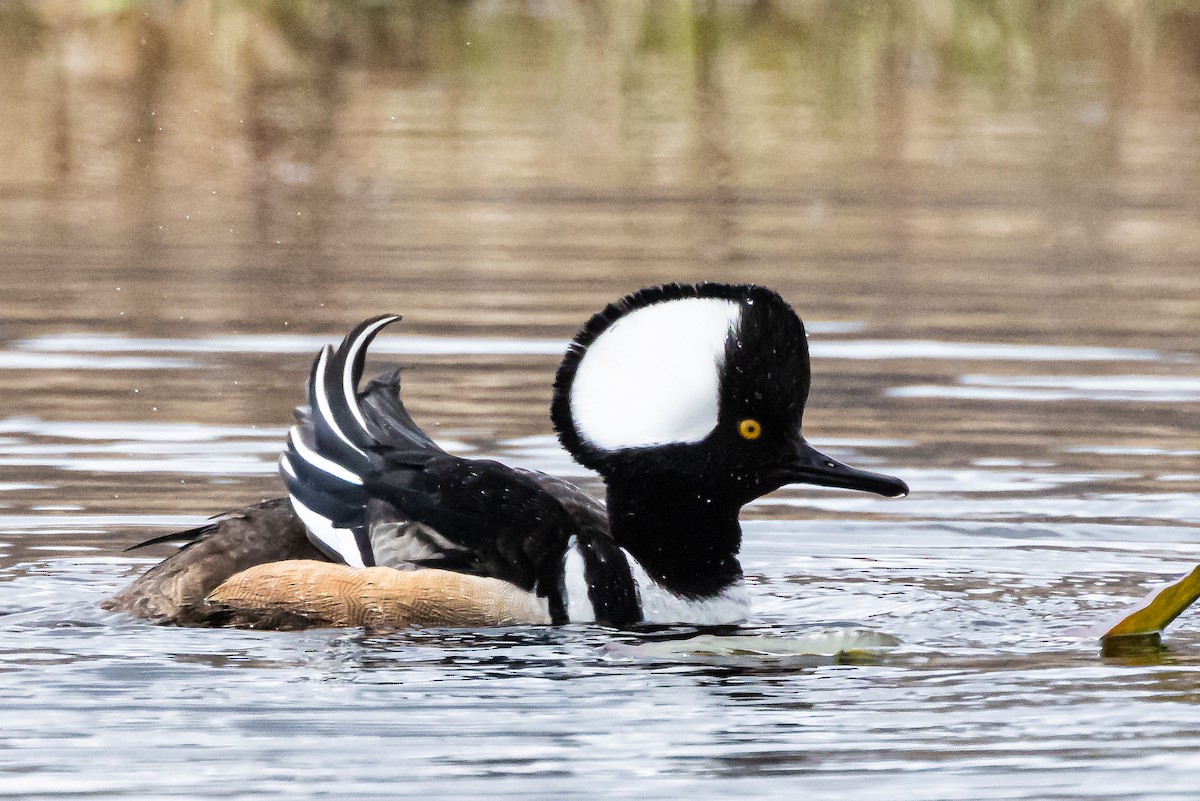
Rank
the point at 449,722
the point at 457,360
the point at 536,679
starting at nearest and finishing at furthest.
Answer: the point at 449,722, the point at 536,679, the point at 457,360

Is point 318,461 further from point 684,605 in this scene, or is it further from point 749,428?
point 749,428

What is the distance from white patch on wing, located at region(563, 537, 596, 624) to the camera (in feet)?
22.5

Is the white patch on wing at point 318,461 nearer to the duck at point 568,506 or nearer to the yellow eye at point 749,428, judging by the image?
the duck at point 568,506

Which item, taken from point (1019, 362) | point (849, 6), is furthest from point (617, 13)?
point (1019, 362)

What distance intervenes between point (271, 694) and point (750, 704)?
1.22m

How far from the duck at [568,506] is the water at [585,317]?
155 mm

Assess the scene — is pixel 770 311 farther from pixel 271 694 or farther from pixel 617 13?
pixel 617 13

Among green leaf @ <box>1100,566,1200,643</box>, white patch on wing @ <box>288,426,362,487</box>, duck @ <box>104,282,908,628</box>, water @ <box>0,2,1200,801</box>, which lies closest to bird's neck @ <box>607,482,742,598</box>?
duck @ <box>104,282,908,628</box>

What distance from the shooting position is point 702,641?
668cm

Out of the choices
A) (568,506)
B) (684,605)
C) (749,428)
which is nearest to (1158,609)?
(749,428)

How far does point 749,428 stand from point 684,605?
1.87 ft

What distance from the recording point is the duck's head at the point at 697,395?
21.9ft

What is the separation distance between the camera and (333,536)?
687 centimetres

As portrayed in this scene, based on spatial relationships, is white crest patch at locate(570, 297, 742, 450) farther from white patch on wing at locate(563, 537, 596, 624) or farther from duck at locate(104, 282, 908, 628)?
white patch on wing at locate(563, 537, 596, 624)
